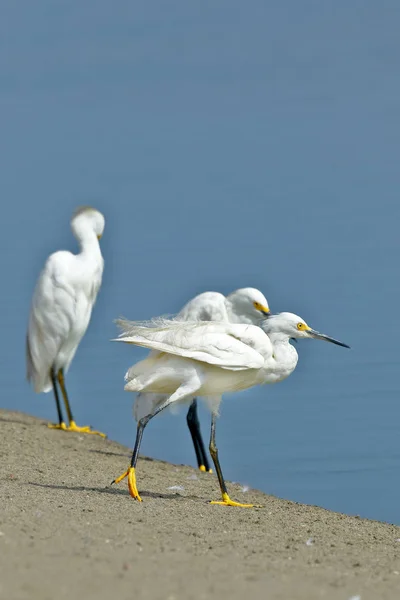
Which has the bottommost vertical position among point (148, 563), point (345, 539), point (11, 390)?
point (11, 390)

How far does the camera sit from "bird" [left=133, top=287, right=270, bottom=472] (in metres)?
11.6

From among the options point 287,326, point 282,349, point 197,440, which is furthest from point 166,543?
point 197,440

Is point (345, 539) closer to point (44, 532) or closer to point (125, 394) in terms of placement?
point (44, 532)

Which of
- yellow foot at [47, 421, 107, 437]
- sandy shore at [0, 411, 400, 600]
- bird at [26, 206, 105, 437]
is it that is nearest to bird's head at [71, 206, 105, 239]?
bird at [26, 206, 105, 437]

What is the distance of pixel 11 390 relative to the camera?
50.3 ft

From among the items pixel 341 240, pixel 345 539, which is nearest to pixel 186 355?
pixel 345 539

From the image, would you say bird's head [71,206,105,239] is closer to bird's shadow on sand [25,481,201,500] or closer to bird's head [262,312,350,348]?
bird's head [262,312,350,348]

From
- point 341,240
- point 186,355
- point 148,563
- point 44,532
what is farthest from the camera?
point 341,240

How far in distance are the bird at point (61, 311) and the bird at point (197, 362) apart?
13.0 feet

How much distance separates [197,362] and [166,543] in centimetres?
224

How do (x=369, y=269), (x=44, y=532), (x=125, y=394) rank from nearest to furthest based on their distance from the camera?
(x=44, y=532) < (x=125, y=394) < (x=369, y=269)

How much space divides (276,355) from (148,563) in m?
3.45

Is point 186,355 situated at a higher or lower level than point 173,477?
higher

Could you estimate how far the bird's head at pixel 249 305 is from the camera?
11.7m
